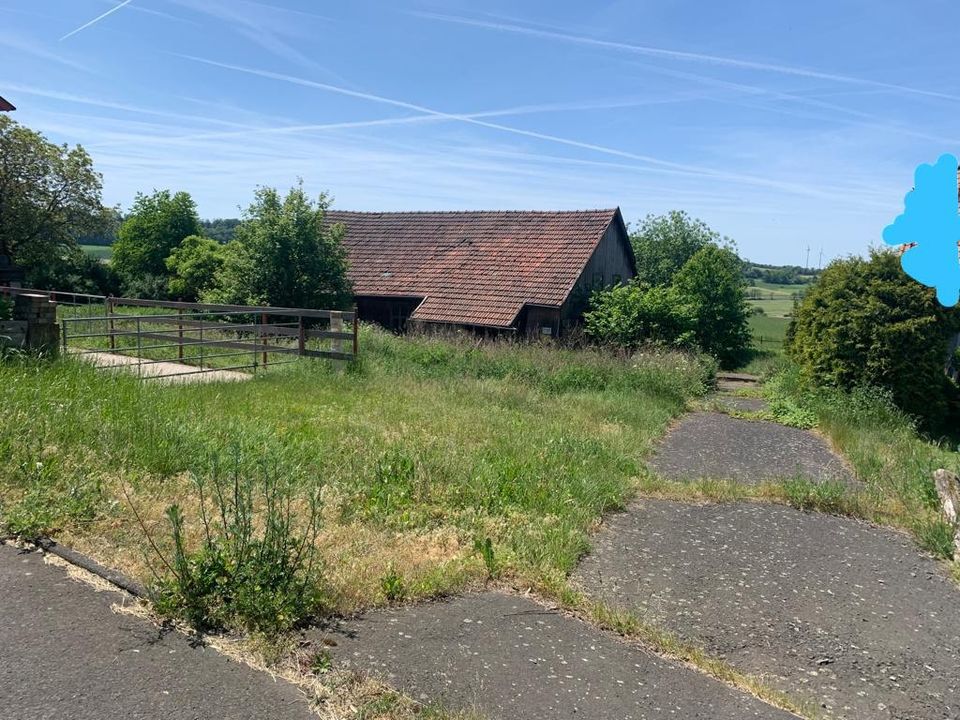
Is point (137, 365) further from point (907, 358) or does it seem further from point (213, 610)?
point (907, 358)

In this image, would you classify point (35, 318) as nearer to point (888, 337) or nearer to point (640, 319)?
point (888, 337)

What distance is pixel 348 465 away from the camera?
276 inches

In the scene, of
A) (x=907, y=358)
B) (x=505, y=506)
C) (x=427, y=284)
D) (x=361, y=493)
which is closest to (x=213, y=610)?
(x=361, y=493)

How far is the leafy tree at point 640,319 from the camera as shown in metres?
22.3

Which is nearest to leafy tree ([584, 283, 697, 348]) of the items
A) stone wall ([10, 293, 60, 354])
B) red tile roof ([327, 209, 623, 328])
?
red tile roof ([327, 209, 623, 328])

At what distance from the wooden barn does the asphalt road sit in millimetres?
18368

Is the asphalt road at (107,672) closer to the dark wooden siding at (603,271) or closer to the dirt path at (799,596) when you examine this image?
the dirt path at (799,596)

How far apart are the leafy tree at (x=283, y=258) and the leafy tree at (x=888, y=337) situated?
1514cm

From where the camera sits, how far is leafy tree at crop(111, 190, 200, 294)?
42531mm

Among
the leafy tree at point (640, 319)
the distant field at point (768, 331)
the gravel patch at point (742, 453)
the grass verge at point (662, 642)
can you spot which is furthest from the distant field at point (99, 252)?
the grass verge at point (662, 642)

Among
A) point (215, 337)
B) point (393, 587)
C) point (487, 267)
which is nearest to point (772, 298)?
point (487, 267)

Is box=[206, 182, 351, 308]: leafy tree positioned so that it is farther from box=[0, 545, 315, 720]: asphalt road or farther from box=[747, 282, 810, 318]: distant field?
box=[747, 282, 810, 318]: distant field

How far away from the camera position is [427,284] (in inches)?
995

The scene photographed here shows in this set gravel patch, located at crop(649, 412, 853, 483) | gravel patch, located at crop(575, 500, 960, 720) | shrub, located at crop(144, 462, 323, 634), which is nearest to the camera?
shrub, located at crop(144, 462, 323, 634)
